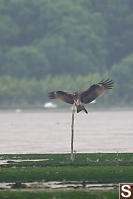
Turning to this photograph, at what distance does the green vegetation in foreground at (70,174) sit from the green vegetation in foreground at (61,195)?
4.08 m

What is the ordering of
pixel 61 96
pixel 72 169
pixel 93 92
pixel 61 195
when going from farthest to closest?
pixel 61 96 < pixel 93 92 < pixel 72 169 < pixel 61 195

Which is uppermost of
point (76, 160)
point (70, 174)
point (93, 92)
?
point (93, 92)

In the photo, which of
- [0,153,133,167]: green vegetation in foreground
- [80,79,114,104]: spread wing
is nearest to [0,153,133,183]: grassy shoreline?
[0,153,133,167]: green vegetation in foreground

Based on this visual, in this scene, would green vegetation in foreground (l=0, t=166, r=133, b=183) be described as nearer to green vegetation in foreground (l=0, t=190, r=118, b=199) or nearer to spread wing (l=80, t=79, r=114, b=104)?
green vegetation in foreground (l=0, t=190, r=118, b=199)

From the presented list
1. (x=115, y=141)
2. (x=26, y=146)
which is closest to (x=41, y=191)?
(x=26, y=146)

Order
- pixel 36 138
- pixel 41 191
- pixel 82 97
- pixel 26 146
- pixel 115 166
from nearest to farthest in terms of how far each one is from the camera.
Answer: pixel 41 191 → pixel 115 166 → pixel 82 97 → pixel 26 146 → pixel 36 138

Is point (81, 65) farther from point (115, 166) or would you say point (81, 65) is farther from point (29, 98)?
point (115, 166)

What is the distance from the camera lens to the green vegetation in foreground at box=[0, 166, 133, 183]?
35.1m

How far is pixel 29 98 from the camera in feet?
623

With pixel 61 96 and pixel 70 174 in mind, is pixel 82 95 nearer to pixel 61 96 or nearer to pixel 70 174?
pixel 61 96

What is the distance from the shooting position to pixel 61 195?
30078mm

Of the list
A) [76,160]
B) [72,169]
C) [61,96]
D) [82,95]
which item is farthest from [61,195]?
[61,96]

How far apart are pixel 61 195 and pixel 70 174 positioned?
603 cm

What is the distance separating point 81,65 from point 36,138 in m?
128
